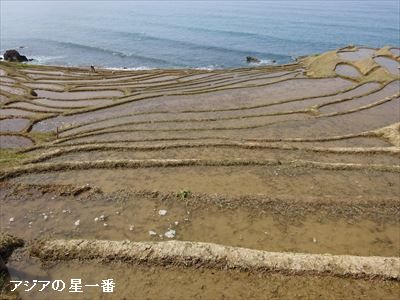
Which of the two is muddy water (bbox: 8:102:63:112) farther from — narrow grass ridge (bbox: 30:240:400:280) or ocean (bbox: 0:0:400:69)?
ocean (bbox: 0:0:400:69)

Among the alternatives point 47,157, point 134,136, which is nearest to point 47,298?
point 47,157

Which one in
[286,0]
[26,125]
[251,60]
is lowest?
[26,125]

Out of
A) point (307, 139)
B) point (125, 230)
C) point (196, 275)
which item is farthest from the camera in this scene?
point (307, 139)

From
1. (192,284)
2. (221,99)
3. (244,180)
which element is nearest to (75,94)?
(221,99)

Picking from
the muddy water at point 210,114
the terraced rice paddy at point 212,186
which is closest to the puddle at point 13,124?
the terraced rice paddy at point 212,186

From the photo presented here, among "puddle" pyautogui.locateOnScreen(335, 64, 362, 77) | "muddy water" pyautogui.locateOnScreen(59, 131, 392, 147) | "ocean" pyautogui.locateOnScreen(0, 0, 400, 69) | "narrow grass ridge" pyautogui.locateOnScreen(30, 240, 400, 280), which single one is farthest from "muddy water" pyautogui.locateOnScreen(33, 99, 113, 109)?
"ocean" pyautogui.locateOnScreen(0, 0, 400, 69)

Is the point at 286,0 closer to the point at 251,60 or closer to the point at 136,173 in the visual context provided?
the point at 251,60

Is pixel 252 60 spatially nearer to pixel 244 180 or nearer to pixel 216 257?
pixel 244 180
